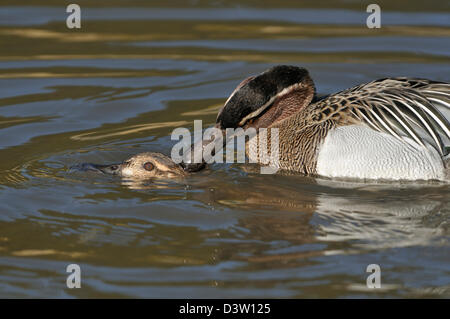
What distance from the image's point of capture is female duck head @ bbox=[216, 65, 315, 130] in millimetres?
8914

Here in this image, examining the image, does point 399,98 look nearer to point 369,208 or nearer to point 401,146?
point 401,146

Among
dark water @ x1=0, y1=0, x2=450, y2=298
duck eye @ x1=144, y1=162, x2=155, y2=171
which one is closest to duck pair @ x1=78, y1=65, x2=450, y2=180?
duck eye @ x1=144, y1=162, x2=155, y2=171

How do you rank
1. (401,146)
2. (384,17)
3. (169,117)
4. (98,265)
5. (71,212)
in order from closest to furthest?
1. (98,265)
2. (71,212)
3. (401,146)
4. (169,117)
5. (384,17)

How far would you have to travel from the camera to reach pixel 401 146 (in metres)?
8.80

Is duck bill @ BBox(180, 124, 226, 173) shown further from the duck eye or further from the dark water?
the duck eye

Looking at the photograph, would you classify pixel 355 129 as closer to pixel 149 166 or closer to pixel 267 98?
pixel 267 98

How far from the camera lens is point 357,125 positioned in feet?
29.2

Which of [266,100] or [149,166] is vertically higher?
[266,100]

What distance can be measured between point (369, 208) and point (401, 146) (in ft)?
3.32

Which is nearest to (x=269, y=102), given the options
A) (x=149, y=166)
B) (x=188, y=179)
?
(x=188, y=179)

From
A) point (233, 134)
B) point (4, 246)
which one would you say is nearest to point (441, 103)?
point (233, 134)

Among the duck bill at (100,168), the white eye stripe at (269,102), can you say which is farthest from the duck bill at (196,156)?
the duck bill at (100,168)

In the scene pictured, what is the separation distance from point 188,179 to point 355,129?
183cm

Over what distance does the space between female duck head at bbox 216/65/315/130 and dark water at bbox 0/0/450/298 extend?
631mm
